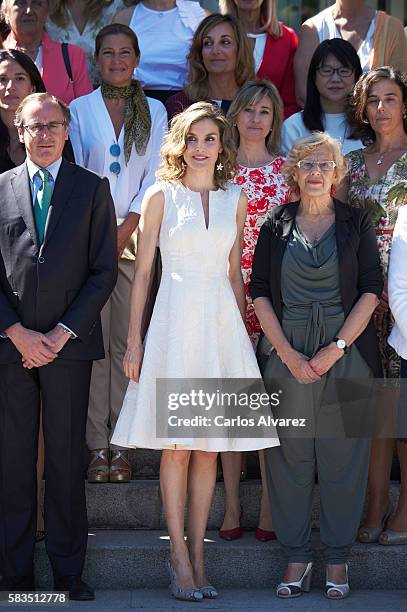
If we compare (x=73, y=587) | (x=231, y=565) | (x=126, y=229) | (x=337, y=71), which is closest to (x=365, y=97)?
(x=337, y=71)

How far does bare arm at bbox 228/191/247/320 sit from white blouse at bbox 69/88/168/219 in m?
0.80

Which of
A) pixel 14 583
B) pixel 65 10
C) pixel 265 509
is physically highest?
pixel 65 10

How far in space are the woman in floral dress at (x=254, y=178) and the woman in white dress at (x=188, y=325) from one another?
0.37 m

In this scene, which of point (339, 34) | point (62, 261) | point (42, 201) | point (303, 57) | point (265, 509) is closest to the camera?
point (62, 261)

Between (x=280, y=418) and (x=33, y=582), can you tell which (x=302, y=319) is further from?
(x=33, y=582)

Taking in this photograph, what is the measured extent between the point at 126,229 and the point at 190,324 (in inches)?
38.6

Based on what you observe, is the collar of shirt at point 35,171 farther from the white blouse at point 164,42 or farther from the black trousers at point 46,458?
the white blouse at point 164,42

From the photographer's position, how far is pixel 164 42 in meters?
6.80

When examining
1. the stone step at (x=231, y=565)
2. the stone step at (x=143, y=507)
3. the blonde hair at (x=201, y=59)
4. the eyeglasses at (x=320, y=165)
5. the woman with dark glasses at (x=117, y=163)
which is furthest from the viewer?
the blonde hair at (x=201, y=59)

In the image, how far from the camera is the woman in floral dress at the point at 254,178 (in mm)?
5461

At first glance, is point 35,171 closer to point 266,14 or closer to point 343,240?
point 343,240

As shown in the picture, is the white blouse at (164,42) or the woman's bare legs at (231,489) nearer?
the woman's bare legs at (231,489)

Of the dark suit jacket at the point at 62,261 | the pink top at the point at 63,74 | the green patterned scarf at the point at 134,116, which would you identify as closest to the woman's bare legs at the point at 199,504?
the dark suit jacket at the point at 62,261

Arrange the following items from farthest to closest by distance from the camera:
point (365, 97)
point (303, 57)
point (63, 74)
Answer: point (303, 57), point (63, 74), point (365, 97)
